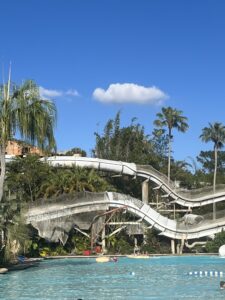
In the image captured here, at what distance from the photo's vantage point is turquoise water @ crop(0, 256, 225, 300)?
16844 mm

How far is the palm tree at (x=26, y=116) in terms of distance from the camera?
74.6 feet

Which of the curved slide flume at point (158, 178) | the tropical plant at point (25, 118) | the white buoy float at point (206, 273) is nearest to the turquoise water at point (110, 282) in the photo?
the white buoy float at point (206, 273)

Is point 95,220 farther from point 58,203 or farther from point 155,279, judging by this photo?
point 155,279

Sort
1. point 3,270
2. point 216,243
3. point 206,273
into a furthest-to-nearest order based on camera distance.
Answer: point 216,243 < point 206,273 < point 3,270

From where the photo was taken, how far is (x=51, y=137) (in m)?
24.0

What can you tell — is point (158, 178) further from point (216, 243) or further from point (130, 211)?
point (216, 243)

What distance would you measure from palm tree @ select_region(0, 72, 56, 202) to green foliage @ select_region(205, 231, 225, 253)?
17.7 m

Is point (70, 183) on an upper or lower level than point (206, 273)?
upper

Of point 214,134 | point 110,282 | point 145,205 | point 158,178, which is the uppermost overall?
point 214,134

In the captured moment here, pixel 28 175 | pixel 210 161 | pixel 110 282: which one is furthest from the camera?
pixel 210 161

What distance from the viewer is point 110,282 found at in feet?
67.2

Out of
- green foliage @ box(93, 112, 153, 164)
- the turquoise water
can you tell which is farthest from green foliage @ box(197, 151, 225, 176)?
the turquoise water

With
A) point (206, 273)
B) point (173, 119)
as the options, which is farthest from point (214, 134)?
point (206, 273)

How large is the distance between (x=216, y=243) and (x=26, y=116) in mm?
19393
